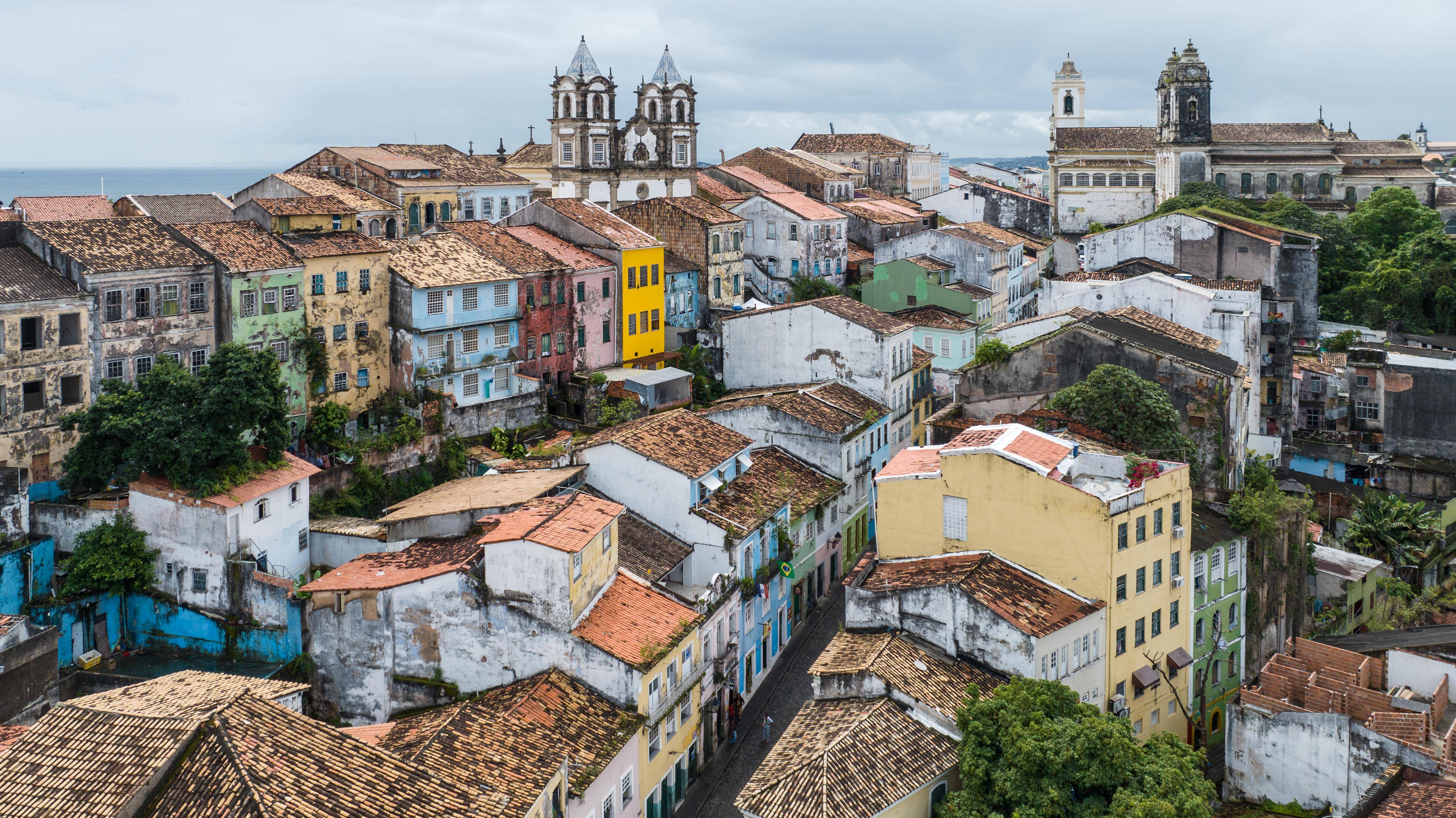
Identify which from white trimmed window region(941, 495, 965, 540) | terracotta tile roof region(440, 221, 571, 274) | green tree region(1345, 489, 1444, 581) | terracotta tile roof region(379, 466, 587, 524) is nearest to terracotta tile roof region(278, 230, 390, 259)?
terracotta tile roof region(440, 221, 571, 274)

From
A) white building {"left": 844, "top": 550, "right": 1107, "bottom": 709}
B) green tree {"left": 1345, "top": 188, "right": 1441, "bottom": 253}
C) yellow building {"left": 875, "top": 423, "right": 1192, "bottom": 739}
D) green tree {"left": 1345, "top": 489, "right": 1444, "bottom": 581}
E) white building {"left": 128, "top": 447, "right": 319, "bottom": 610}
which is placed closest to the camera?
white building {"left": 844, "top": 550, "right": 1107, "bottom": 709}

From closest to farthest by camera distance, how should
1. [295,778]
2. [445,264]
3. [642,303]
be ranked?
[295,778], [445,264], [642,303]

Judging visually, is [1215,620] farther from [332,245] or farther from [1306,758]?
[332,245]

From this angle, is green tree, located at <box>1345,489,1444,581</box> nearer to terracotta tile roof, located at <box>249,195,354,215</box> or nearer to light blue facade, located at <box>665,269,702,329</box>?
light blue facade, located at <box>665,269,702,329</box>

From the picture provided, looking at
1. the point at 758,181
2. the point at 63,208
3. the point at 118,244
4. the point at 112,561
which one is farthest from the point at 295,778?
the point at 758,181

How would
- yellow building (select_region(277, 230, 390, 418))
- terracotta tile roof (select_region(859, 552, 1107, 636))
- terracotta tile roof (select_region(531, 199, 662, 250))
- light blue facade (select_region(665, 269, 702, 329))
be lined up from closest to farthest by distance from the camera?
1. terracotta tile roof (select_region(859, 552, 1107, 636))
2. yellow building (select_region(277, 230, 390, 418))
3. terracotta tile roof (select_region(531, 199, 662, 250))
4. light blue facade (select_region(665, 269, 702, 329))

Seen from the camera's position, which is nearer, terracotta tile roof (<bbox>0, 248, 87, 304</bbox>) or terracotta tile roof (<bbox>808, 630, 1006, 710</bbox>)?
terracotta tile roof (<bbox>808, 630, 1006, 710</bbox>)
